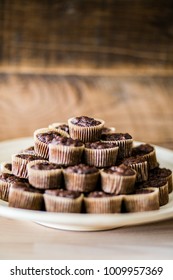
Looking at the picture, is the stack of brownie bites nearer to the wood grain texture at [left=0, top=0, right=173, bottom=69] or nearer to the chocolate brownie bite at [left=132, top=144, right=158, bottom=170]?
the chocolate brownie bite at [left=132, top=144, right=158, bottom=170]

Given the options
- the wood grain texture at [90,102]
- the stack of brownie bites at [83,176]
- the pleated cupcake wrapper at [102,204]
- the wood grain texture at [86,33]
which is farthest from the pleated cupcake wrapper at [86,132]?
the wood grain texture at [86,33]

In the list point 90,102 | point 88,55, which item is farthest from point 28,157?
point 88,55

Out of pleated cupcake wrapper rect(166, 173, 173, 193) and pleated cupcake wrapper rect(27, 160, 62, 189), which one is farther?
pleated cupcake wrapper rect(166, 173, 173, 193)

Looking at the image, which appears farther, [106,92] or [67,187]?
[106,92]

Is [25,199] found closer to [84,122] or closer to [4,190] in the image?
[4,190]

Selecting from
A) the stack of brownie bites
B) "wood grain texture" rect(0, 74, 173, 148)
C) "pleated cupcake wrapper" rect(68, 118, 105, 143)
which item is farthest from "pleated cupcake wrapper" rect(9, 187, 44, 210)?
"wood grain texture" rect(0, 74, 173, 148)


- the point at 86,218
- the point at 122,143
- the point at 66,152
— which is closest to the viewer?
the point at 86,218

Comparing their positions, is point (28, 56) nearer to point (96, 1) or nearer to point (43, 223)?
point (96, 1)
